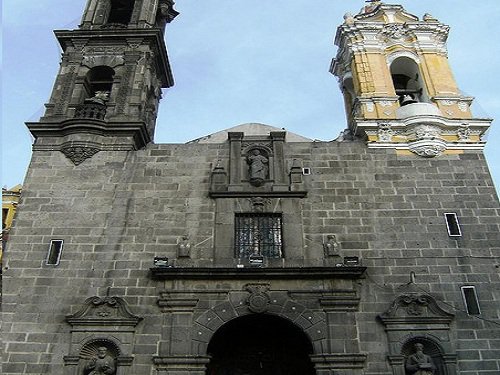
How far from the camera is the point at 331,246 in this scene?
14.2 m

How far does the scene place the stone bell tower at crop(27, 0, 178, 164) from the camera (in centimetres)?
1644

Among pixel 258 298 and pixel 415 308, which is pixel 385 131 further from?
pixel 258 298

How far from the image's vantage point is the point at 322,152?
16344 mm

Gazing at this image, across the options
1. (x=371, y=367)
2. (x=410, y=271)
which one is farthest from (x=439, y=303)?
(x=371, y=367)

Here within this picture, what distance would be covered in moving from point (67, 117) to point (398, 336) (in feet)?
37.2

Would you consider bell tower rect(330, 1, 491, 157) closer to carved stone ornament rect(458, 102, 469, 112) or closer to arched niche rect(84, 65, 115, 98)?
carved stone ornament rect(458, 102, 469, 112)

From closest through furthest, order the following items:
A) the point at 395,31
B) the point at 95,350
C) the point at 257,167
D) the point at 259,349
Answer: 1. the point at 95,350
2. the point at 259,349
3. the point at 257,167
4. the point at 395,31

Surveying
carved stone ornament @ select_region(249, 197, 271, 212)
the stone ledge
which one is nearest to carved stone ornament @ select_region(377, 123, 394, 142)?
carved stone ornament @ select_region(249, 197, 271, 212)

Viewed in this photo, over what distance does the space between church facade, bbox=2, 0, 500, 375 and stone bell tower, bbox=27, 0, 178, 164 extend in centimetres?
8

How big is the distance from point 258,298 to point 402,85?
34.7ft

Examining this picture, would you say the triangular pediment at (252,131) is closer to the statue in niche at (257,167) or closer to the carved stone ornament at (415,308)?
the statue in niche at (257,167)

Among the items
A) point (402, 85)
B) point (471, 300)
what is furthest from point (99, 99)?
point (471, 300)

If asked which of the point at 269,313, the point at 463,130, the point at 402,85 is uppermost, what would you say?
the point at 402,85

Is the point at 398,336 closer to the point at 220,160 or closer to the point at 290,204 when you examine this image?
the point at 290,204
